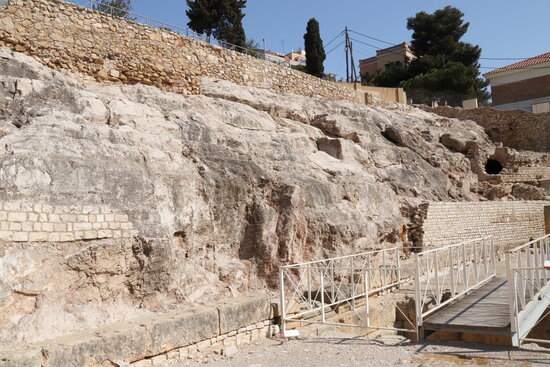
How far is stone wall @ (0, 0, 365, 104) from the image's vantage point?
39.5 ft

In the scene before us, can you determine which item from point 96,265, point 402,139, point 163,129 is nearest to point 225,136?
point 163,129

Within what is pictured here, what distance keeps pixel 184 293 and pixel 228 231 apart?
1729 millimetres

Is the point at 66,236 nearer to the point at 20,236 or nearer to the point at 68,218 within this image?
the point at 68,218

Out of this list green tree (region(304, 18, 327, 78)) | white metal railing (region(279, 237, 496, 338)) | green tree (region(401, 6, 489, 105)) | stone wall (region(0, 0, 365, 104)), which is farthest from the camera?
green tree (region(401, 6, 489, 105))

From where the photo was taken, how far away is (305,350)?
692 cm

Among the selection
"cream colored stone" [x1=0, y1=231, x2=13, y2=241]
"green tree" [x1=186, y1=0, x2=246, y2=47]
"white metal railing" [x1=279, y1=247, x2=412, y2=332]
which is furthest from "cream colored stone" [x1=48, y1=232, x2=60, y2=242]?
"green tree" [x1=186, y1=0, x2=246, y2=47]

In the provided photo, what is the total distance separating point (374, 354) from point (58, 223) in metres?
4.66

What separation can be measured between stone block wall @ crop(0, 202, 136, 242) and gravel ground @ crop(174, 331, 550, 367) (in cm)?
233

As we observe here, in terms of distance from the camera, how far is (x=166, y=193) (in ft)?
28.2

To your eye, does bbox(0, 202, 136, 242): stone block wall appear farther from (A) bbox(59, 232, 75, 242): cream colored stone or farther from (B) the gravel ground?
(B) the gravel ground

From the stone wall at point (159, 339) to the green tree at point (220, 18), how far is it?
2791 cm

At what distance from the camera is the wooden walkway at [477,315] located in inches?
277

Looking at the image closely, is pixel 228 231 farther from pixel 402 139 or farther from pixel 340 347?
pixel 402 139

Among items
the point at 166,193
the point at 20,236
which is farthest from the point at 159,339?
the point at 166,193
